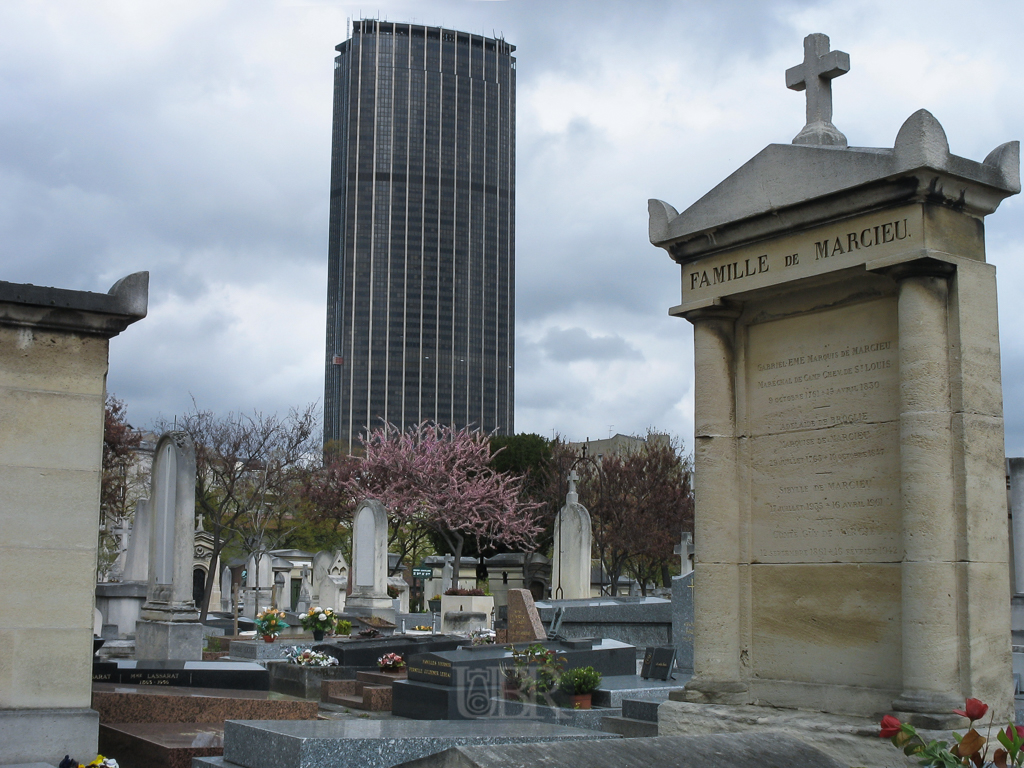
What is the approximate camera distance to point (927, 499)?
605 centimetres

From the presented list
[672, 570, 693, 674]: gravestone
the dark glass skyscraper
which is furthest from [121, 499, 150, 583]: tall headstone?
the dark glass skyscraper

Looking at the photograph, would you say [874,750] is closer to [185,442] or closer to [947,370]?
[947,370]

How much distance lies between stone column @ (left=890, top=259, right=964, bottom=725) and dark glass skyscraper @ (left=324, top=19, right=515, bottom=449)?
415 ft

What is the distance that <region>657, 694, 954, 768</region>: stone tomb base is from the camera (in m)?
5.92

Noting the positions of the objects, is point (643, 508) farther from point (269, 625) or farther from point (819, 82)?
point (819, 82)

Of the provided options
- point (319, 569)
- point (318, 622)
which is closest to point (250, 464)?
point (319, 569)

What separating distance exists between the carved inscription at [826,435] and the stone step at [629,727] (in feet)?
7.92

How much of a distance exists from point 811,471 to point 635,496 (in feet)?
126

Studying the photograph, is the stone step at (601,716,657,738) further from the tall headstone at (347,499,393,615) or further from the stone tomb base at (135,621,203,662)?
the tall headstone at (347,499,393,615)

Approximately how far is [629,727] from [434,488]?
29286 mm

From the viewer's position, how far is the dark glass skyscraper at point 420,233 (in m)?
136

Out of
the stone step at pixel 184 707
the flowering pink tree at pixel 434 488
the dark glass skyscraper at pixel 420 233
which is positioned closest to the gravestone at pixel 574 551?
the flowering pink tree at pixel 434 488

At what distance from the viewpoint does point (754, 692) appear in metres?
7.22

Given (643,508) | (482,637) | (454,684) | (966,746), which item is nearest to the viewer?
(966,746)
